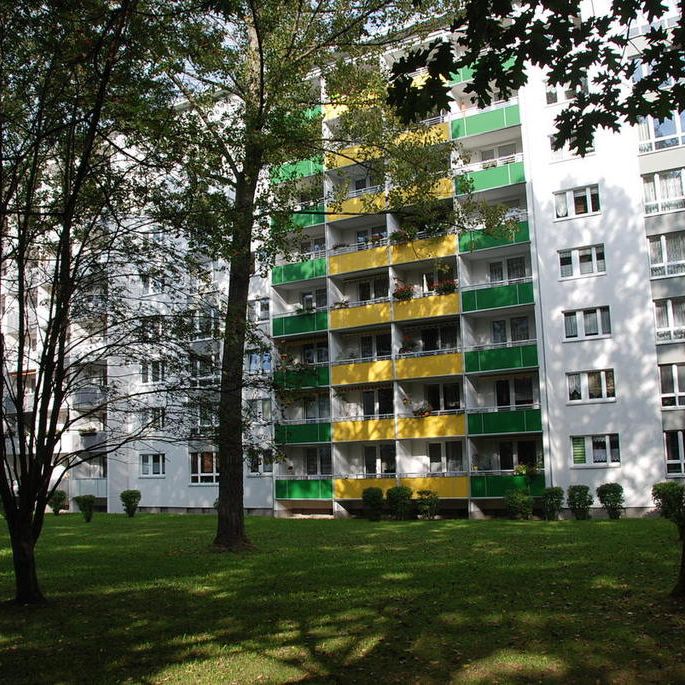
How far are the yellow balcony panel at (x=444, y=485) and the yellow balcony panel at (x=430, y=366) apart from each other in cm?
436

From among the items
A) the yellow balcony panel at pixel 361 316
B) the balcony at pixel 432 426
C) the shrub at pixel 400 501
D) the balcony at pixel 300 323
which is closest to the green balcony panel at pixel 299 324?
the balcony at pixel 300 323

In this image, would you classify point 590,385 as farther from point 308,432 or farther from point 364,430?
point 308,432

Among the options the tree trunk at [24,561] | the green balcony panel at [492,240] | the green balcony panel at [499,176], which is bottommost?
the tree trunk at [24,561]

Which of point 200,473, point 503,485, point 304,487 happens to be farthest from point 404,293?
point 200,473

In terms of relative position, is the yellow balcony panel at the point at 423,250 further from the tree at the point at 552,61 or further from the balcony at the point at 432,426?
the tree at the point at 552,61

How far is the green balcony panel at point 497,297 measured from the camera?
31.2m

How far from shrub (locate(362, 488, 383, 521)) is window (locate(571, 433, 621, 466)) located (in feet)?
25.6

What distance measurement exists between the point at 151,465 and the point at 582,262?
2487 cm

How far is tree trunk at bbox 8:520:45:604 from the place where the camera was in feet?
35.0

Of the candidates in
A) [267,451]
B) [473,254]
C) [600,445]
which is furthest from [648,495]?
[267,451]

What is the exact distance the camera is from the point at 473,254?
107 ft

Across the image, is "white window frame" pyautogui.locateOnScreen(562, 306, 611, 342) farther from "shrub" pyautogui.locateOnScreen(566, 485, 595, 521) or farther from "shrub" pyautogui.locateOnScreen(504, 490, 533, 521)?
"shrub" pyautogui.locateOnScreen(504, 490, 533, 521)

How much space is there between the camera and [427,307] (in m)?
33.4

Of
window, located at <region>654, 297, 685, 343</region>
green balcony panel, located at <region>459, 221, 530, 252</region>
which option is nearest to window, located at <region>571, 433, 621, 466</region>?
window, located at <region>654, 297, 685, 343</region>
